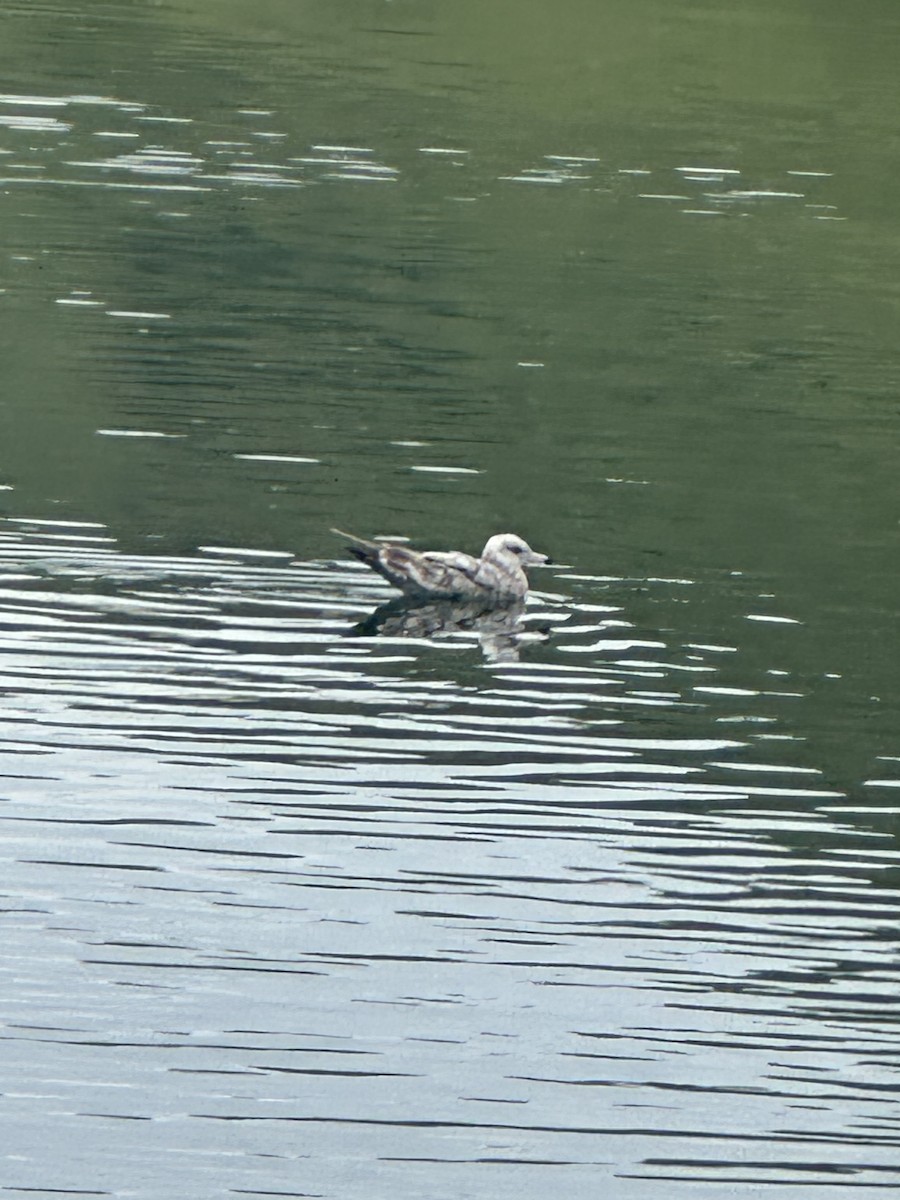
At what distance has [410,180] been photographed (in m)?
46.5

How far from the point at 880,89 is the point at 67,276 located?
97.3ft

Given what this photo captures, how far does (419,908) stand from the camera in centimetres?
1577

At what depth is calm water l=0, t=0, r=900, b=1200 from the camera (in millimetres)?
13586

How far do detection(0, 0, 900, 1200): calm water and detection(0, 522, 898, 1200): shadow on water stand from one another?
36 mm

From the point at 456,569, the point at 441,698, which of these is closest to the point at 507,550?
the point at 456,569

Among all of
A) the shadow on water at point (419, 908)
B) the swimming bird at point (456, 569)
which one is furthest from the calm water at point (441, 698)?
the swimming bird at point (456, 569)

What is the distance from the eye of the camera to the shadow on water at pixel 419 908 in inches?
524

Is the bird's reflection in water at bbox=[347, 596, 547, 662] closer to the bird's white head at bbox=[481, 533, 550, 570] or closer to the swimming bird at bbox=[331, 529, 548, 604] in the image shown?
the swimming bird at bbox=[331, 529, 548, 604]

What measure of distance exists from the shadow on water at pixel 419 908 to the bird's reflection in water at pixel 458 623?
0.07 meters

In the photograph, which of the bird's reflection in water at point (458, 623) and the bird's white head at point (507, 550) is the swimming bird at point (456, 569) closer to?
the bird's white head at point (507, 550)

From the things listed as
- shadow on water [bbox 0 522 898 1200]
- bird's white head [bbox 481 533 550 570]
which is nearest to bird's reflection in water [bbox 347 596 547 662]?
shadow on water [bbox 0 522 898 1200]

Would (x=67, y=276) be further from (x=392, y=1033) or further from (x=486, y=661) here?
(x=392, y=1033)

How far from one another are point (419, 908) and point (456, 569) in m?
7.20

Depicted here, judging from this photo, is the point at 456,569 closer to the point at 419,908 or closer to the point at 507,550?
the point at 507,550
